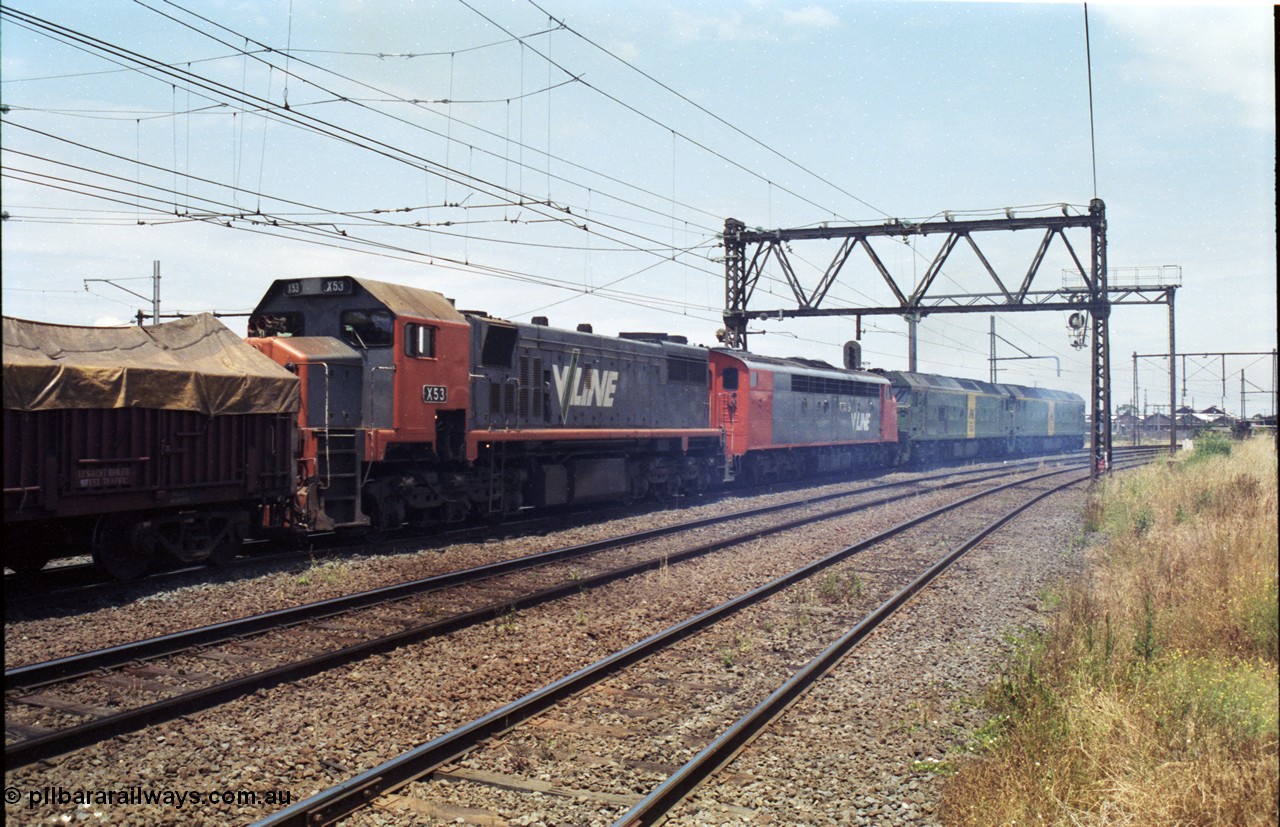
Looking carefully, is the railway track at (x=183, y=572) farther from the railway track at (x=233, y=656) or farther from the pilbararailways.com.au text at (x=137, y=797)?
the pilbararailways.com.au text at (x=137, y=797)

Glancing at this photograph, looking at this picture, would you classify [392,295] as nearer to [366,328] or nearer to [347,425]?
[366,328]

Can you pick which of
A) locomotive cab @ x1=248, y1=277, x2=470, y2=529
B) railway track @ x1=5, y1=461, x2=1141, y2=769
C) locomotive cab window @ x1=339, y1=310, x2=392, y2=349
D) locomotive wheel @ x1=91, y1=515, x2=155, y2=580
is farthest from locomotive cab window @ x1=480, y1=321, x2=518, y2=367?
locomotive wheel @ x1=91, y1=515, x2=155, y2=580

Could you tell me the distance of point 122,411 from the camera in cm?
1181

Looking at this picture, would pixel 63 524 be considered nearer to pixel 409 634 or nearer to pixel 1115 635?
pixel 409 634

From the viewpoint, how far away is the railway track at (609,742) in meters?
6.07

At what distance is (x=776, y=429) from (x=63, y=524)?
21648 mm

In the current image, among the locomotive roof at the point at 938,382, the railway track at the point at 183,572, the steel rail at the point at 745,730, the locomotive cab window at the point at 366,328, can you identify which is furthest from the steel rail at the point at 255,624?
the locomotive roof at the point at 938,382

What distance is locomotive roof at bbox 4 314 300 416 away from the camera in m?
10.8

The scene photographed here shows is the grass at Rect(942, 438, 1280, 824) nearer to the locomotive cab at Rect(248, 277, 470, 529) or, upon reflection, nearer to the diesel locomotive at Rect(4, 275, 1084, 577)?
the locomotive cab at Rect(248, 277, 470, 529)

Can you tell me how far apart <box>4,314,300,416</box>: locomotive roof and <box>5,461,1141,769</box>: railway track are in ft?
11.6

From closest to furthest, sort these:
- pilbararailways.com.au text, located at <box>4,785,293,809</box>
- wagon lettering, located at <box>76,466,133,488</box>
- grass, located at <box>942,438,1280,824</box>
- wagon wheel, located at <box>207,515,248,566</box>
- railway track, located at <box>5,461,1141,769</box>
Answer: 1. grass, located at <box>942,438,1280,824</box>
2. pilbararailways.com.au text, located at <box>4,785,293,809</box>
3. railway track, located at <box>5,461,1141,769</box>
4. wagon lettering, located at <box>76,466,133,488</box>
5. wagon wheel, located at <box>207,515,248,566</box>

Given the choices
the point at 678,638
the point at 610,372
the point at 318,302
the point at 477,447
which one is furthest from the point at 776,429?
the point at 678,638

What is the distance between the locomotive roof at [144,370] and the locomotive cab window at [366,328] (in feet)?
5.71

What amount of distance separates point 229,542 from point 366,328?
13.4 ft
